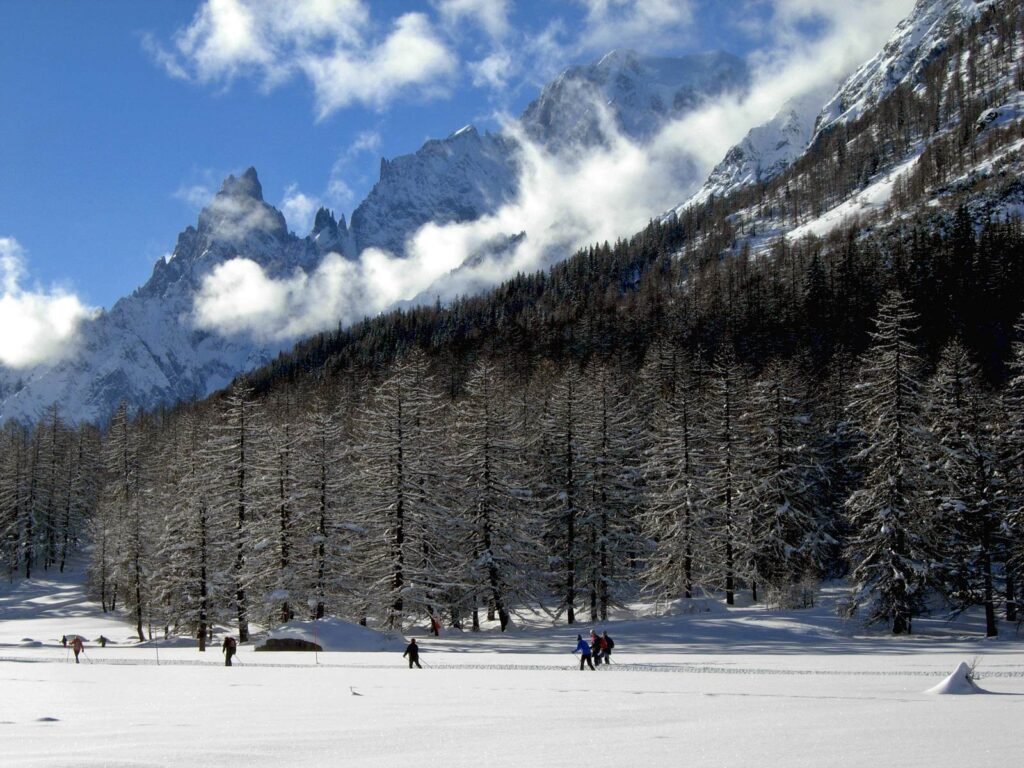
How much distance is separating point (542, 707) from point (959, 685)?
9.16 metres

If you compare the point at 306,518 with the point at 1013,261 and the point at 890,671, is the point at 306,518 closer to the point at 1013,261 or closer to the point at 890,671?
the point at 890,671

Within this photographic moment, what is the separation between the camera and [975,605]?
3709 centimetres

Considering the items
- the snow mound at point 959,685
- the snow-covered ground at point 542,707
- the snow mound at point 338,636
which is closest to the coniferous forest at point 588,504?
the snow mound at point 338,636

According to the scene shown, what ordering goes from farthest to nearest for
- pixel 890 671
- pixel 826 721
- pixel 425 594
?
1. pixel 425 594
2. pixel 890 671
3. pixel 826 721

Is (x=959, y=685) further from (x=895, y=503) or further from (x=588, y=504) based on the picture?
(x=588, y=504)

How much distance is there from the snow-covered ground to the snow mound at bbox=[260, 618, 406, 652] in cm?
241

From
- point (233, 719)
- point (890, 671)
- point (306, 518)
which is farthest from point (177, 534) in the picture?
point (890, 671)

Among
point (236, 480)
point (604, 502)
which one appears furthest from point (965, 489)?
point (236, 480)

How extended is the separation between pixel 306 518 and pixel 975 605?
35422mm

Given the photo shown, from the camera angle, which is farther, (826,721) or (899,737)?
(826,721)

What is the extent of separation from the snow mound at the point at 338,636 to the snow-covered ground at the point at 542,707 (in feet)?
7.91

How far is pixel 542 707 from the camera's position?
15.6m

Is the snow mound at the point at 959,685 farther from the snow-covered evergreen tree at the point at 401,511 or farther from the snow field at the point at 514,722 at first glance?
the snow-covered evergreen tree at the point at 401,511

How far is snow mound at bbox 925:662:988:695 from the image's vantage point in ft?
53.9
